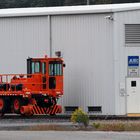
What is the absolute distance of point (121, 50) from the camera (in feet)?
109

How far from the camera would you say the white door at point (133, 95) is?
32781 mm

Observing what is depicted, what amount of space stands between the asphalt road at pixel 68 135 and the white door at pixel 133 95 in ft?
36.5

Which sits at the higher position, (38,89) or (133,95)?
(38,89)

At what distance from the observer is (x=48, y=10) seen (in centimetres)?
3453

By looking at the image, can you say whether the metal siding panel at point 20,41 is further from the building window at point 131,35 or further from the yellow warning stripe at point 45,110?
the building window at point 131,35

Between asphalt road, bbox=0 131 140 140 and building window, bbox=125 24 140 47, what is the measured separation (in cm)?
1195

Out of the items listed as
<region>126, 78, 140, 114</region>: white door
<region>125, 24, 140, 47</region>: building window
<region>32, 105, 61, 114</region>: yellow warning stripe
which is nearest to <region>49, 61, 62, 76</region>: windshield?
<region>32, 105, 61, 114</region>: yellow warning stripe

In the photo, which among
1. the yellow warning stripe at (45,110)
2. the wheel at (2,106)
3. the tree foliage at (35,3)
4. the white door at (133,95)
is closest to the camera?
the yellow warning stripe at (45,110)

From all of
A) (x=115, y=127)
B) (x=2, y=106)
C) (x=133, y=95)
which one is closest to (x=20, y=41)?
(x=2, y=106)

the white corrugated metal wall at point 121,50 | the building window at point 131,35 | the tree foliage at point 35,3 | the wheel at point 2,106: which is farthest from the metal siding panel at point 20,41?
the tree foliage at point 35,3

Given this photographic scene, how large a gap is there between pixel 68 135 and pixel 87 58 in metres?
13.3

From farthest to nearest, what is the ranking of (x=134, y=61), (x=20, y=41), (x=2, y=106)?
(x=20, y=41) → (x=134, y=61) → (x=2, y=106)

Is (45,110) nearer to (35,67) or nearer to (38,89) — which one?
(38,89)

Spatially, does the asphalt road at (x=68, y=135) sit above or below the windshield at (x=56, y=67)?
below
